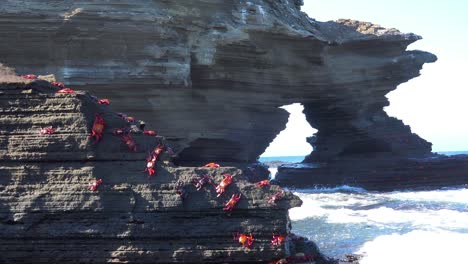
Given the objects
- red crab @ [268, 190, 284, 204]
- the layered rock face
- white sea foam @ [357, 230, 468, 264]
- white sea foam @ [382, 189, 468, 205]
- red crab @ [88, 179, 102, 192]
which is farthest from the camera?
white sea foam @ [382, 189, 468, 205]

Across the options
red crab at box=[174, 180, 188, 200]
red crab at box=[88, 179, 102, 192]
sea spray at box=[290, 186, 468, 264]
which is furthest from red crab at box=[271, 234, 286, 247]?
sea spray at box=[290, 186, 468, 264]

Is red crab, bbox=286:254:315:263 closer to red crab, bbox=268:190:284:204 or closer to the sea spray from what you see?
red crab, bbox=268:190:284:204

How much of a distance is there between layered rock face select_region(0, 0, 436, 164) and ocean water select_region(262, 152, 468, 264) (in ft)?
16.9

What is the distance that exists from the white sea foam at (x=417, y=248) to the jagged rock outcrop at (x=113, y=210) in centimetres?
386

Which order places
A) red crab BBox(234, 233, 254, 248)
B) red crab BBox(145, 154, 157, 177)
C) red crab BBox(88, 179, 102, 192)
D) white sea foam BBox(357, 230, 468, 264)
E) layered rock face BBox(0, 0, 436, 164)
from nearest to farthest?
1. red crab BBox(234, 233, 254, 248)
2. red crab BBox(88, 179, 102, 192)
3. red crab BBox(145, 154, 157, 177)
4. white sea foam BBox(357, 230, 468, 264)
5. layered rock face BBox(0, 0, 436, 164)

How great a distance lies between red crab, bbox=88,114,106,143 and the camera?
7.06 meters

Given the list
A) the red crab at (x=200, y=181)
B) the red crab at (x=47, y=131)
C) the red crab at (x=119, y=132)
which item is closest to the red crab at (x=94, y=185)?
the red crab at (x=119, y=132)

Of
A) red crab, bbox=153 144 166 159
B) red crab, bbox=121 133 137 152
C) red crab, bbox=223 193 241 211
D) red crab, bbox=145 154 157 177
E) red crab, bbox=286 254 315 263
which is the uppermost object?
red crab, bbox=121 133 137 152

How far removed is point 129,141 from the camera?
7090 millimetres

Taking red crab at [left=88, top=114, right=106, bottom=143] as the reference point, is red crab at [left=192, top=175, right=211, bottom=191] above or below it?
below

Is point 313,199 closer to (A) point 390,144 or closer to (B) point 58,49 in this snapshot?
(A) point 390,144

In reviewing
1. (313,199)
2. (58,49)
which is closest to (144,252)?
(58,49)

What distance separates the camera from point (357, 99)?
26.7 m

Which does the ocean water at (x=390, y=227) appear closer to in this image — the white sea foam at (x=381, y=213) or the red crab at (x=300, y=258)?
the white sea foam at (x=381, y=213)
